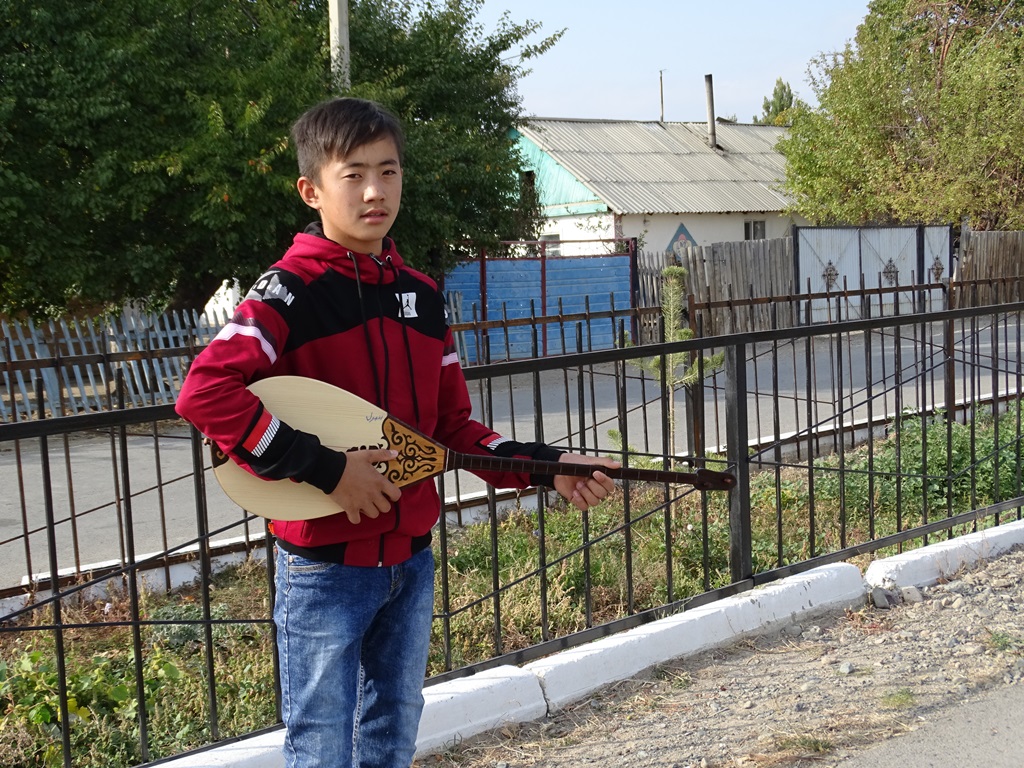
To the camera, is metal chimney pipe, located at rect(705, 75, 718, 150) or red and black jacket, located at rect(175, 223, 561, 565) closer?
red and black jacket, located at rect(175, 223, 561, 565)

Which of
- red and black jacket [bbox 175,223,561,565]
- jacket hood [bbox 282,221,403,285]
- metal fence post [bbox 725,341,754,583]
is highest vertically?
jacket hood [bbox 282,221,403,285]

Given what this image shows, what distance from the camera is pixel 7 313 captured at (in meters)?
14.3

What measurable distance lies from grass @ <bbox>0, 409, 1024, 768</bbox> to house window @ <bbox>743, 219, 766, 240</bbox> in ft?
85.1

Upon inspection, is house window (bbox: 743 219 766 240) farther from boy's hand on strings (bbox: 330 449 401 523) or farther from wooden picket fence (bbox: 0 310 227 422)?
boy's hand on strings (bbox: 330 449 401 523)

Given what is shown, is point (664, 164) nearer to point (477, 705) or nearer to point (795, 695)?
point (795, 695)

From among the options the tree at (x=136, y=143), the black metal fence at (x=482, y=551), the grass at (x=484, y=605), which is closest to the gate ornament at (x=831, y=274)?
the tree at (x=136, y=143)

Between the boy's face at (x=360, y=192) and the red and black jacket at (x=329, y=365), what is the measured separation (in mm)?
54

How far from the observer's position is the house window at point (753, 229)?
3297cm

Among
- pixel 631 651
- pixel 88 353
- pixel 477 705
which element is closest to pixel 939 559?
pixel 631 651

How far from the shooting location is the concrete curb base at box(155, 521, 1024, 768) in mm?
3324

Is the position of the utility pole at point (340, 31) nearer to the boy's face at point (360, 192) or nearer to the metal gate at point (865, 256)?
the metal gate at point (865, 256)

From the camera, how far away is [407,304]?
227 centimetres

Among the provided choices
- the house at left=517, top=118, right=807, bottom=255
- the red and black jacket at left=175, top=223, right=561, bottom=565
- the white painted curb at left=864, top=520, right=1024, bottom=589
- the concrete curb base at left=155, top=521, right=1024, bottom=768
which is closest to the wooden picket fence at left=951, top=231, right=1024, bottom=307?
the house at left=517, top=118, right=807, bottom=255

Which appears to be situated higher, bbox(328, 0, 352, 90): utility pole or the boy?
bbox(328, 0, 352, 90): utility pole
